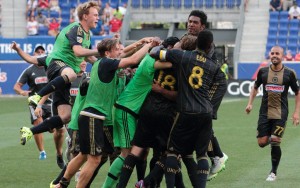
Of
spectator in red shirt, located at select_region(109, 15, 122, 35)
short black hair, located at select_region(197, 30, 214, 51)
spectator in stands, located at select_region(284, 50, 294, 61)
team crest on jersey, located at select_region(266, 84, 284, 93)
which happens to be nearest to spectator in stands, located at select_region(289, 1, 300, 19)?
spectator in stands, located at select_region(284, 50, 294, 61)

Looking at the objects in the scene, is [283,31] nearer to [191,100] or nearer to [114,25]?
[114,25]

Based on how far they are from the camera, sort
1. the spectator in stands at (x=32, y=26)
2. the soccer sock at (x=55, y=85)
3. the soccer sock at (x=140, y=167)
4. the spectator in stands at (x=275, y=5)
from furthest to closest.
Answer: the spectator in stands at (x=32, y=26) → the spectator in stands at (x=275, y=5) → the soccer sock at (x=55, y=85) → the soccer sock at (x=140, y=167)

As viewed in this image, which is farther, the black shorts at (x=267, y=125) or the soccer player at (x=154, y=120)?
the black shorts at (x=267, y=125)

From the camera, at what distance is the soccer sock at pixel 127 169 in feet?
32.9

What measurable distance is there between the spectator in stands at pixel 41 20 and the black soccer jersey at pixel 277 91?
2628 centimetres

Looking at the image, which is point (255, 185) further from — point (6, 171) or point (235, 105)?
point (235, 105)

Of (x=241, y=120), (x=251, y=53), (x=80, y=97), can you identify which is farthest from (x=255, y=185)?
(x=251, y=53)

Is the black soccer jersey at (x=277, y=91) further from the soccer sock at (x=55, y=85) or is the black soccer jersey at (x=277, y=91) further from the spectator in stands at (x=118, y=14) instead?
the spectator in stands at (x=118, y=14)

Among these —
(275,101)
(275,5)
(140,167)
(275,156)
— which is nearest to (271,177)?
(275,156)

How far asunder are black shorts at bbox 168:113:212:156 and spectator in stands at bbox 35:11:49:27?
28.9 m

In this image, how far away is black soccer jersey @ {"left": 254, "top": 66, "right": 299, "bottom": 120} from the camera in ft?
41.5

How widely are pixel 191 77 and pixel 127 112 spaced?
106 cm

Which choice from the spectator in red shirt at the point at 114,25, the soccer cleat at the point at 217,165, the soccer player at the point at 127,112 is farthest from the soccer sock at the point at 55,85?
the spectator in red shirt at the point at 114,25

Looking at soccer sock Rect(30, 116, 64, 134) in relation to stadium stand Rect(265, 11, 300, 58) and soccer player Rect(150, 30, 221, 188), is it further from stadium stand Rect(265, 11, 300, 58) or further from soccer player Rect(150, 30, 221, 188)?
stadium stand Rect(265, 11, 300, 58)
